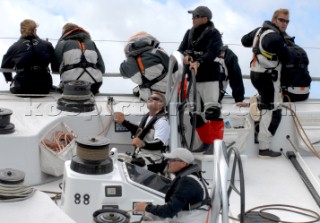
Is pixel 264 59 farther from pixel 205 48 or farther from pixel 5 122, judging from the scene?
pixel 5 122

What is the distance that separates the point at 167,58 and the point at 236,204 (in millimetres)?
1938

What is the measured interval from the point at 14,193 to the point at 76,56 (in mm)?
3953

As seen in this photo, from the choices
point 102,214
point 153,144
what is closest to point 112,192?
point 102,214

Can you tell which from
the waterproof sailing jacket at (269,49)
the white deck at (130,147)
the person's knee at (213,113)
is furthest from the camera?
the waterproof sailing jacket at (269,49)

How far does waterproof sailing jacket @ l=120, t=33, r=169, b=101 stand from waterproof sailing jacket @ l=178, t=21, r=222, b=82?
12.1 inches

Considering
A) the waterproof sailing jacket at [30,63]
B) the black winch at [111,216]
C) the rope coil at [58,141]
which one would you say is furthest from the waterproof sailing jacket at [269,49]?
the black winch at [111,216]

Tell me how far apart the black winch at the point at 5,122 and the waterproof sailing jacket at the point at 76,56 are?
151 centimetres

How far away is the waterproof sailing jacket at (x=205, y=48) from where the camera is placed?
24.6 ft

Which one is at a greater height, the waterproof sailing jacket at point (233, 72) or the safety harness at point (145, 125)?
the waterproof sailing jacket at point (233, 72)

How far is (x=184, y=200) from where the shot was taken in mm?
5152

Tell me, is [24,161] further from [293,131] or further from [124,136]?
[293,131]

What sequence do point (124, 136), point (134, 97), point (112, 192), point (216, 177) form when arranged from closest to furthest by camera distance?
point (216, 177) → point (112, 192) → point (124, 136) → point (134, 97)

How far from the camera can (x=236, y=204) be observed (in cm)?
675

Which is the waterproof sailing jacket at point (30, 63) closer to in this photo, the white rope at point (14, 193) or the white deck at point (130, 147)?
the white deck at point (130, 147)
